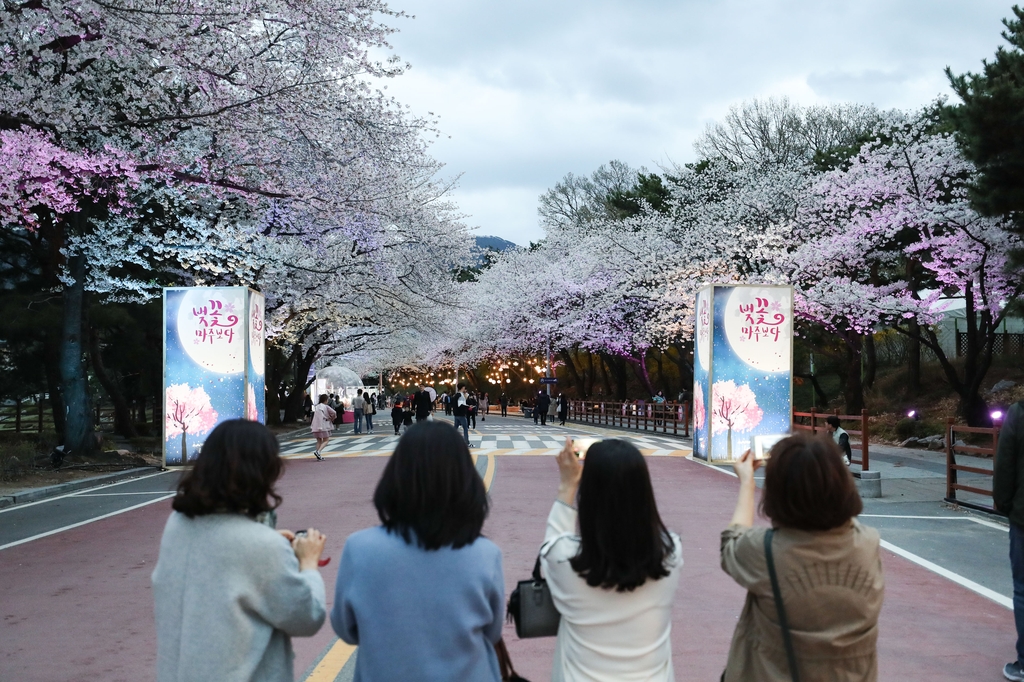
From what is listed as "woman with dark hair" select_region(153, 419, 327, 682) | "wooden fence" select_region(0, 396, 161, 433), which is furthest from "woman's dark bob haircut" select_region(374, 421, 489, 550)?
"wooden fence" select_region(0, 396, 161, 433)

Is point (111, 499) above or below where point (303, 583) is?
below

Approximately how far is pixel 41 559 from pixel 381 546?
8364 mm

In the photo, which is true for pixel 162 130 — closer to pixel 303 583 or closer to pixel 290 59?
pixel 290 59

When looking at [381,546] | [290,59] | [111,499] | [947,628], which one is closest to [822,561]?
[381,546]

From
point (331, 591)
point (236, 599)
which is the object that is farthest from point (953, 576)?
point (236, 599)

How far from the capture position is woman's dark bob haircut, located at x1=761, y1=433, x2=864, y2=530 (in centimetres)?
289

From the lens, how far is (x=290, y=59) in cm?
1744

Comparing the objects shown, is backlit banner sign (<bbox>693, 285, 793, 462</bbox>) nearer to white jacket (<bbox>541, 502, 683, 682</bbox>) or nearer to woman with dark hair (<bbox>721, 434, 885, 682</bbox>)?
woman with dark hair (<bbox>721, 434, 885, 682</bbox>)

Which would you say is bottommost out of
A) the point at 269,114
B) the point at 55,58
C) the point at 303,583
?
the point at 303,583

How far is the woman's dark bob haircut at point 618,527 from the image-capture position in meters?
2.92

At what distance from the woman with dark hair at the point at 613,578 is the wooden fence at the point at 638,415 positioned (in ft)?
94.9

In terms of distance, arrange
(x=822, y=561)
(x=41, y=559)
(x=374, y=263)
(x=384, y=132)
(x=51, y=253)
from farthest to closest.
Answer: (x=374, y=263), (x=51, y=253), (x=384, y=132), (x=41, y=559), (x=822, y=561)

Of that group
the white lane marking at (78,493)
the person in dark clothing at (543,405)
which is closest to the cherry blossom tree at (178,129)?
the white lane marking at (78,493)

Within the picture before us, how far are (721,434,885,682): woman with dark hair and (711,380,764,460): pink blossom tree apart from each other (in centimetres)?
1437
